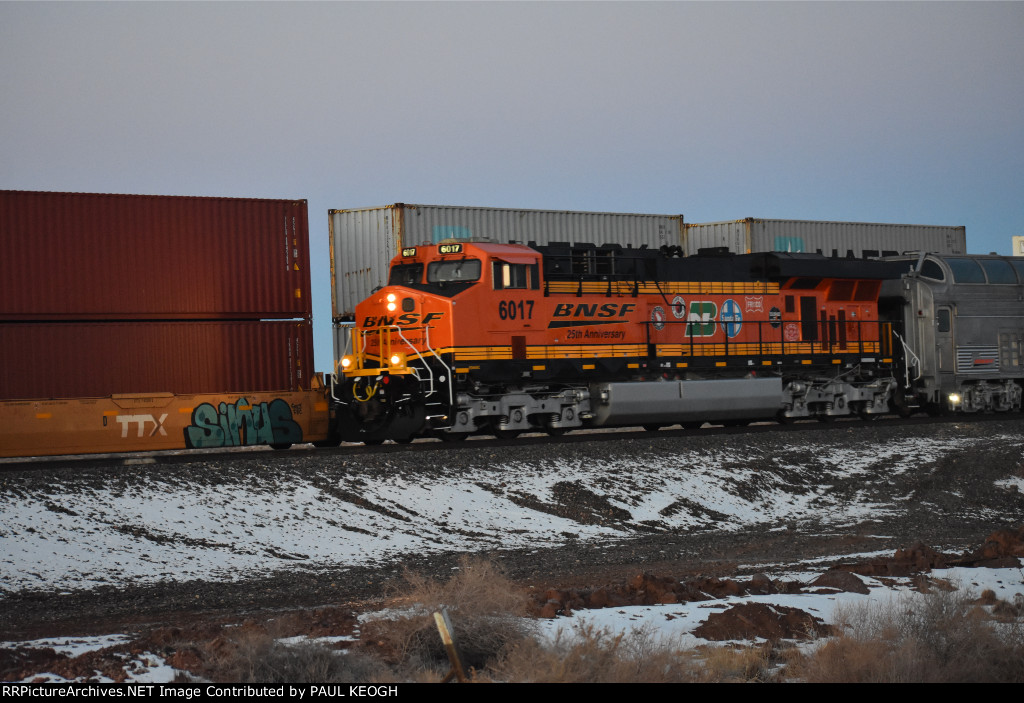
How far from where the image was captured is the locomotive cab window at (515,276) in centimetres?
1783

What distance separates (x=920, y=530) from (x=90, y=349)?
42.2ft

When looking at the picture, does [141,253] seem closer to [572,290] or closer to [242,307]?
[242,307]

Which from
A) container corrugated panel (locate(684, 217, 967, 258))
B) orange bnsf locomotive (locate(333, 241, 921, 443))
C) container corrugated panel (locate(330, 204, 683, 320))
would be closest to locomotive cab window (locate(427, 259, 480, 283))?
orange bnsf locomotive (locate(333, 241, 921, 443))

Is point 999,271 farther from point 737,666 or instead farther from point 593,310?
point 737,666

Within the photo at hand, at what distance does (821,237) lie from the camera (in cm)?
2784

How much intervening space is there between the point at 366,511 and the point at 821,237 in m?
19.1

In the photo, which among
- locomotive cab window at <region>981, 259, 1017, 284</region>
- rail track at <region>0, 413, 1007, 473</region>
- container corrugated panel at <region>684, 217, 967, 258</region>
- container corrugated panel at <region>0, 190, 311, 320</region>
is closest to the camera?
rail track at <region>0, 413, 1007, 473</region>

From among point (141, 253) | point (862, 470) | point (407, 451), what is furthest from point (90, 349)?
point (862, 470)

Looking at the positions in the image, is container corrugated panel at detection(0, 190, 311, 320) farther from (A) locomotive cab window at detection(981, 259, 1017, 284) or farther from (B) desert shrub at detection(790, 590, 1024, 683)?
(A) locomotive cab window at detection(981, 259, 1017, 284)

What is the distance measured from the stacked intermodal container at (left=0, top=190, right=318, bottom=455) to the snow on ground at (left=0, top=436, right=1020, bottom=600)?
15.8 feet

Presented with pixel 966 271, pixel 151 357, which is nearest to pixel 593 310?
pixel 151 357

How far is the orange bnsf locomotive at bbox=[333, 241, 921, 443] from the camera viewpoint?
57.9 ft

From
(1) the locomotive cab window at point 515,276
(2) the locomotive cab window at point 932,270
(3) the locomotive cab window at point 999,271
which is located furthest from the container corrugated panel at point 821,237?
(1) the locomotive cab window at point 515,276

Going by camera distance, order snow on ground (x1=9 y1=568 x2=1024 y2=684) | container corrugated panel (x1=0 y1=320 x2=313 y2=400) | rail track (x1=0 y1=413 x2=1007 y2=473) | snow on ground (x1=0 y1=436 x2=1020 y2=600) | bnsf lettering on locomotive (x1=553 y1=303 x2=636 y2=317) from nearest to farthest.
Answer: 1. snow on ground (x1=9 y1=568 x2=1024 y2=684)
2. snow on ground (x1=0 y1=436 x2=1020 y2=600)
3. rail track (x1=0 y1=413 x2=1007 y2=473)
4. container corrugated panel (x1=0 y1=320 x2=313 y2=400)
5. bnsf lettering on locomotive (x1=553 y1=303 x2=636 y2=317)
